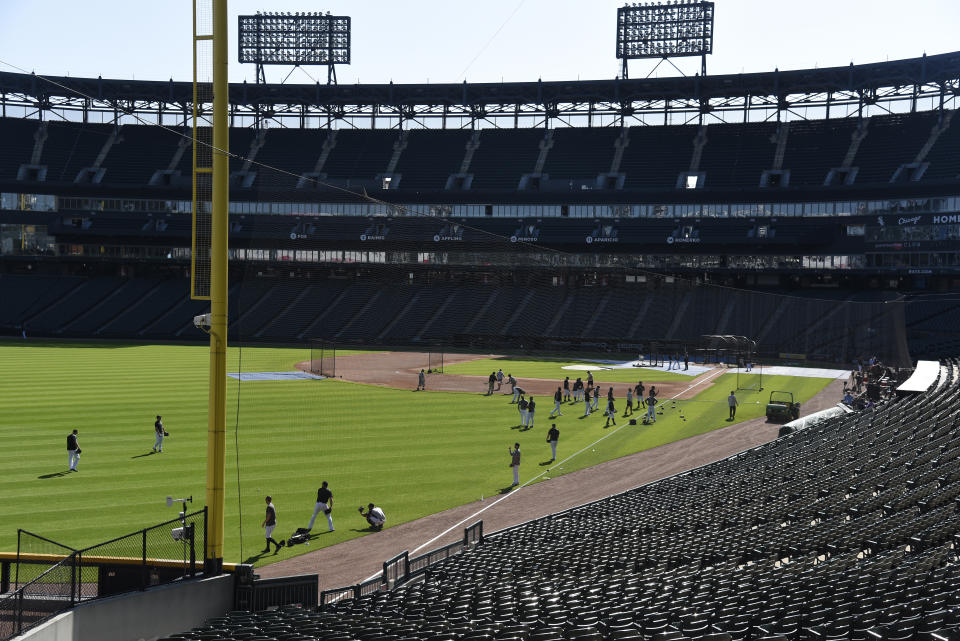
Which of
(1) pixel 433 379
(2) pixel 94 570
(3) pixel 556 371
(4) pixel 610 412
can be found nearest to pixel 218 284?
(2) pixel 94 570

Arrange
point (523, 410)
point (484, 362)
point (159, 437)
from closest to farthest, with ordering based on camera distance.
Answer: point (159, 437)
point (523, 410)
point (484, 362)

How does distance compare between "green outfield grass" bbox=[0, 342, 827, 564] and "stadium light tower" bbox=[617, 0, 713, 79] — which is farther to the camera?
"stadium light tower" bbox=[617, 0, 713, 79]

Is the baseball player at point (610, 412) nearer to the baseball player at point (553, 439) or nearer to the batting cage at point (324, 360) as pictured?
the baseball player at point (553, 439)

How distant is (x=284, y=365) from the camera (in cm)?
A: 5138

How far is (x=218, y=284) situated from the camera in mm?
13797

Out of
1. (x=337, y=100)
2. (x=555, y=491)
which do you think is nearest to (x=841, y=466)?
(x=555, y=491)

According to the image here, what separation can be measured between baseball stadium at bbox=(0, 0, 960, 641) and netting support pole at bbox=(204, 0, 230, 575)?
0.06m

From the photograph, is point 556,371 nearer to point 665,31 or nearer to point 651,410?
point 651,410

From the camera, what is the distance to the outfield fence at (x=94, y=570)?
36.2 ft

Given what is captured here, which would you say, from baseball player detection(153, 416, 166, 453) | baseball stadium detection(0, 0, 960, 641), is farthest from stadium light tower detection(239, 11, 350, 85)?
baseball player detection(153, 416, 166, 453)

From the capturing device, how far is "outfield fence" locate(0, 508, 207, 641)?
11041 millimetres

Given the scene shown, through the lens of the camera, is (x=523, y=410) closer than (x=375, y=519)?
No

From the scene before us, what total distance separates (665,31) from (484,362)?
4367cm

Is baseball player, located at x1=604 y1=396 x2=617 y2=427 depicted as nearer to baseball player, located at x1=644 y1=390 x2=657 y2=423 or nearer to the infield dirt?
A: baseball player, located at x1=644 y1=390 x2=657 y2=423
